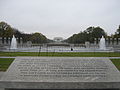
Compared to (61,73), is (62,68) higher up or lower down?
higher up

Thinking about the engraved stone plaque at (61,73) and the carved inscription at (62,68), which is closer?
the engraved stone plaque at (61,73)

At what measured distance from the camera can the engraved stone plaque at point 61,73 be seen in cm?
876

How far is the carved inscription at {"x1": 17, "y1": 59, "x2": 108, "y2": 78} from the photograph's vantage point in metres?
9.20

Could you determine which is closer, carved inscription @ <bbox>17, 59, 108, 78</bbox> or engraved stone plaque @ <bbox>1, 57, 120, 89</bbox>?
Answer: engraved stone plaque @ <bbox>1, 57, 120, 89</bbox>

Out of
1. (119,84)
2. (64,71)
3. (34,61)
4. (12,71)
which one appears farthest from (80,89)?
(12,71)

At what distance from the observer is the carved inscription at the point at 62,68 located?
920 centimetres

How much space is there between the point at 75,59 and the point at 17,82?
3154 millimetres

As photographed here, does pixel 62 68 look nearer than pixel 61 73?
No

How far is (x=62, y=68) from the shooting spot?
373 inches

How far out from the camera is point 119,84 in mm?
8898

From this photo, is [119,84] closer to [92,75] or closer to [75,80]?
[92,75]

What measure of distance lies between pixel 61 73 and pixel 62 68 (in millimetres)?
316

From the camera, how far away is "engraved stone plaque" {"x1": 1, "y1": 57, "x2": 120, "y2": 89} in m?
8.76

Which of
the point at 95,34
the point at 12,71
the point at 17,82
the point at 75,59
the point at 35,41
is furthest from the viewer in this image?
the point at 35,41
